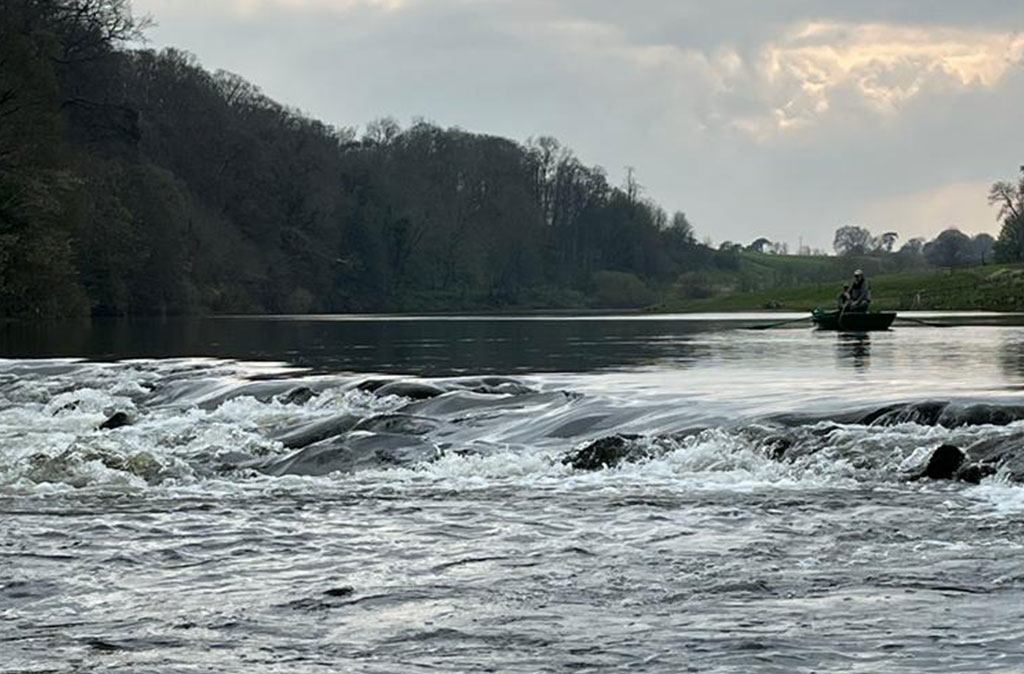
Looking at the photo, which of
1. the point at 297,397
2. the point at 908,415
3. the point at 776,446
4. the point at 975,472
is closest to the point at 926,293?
the point at 297,397

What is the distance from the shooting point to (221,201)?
137m

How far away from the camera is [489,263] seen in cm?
18475

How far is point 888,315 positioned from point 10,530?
4367 cm

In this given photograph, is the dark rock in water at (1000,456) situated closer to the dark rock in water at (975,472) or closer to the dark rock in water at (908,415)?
the dark rock in water at (975,472)

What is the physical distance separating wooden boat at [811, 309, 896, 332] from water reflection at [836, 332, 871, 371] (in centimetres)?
43

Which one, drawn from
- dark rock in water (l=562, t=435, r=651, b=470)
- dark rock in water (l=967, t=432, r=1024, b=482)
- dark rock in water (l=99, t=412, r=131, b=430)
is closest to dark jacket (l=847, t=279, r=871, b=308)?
dark rock in water (l=99, t=412, r=131, b=430)

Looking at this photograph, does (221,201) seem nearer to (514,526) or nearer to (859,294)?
(859,294)

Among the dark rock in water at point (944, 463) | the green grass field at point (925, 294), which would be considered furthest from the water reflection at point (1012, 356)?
the green grass field at point (925, 294)

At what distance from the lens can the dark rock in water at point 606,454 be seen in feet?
58.1

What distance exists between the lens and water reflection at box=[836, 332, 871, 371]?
1300 inches

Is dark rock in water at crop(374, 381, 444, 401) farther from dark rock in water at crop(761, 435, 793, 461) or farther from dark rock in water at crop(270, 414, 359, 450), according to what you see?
dark rock in water at crop(761, 435, 793, 461)

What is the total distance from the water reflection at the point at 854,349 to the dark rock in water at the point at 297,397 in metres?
12.6

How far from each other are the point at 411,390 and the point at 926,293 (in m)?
88.3

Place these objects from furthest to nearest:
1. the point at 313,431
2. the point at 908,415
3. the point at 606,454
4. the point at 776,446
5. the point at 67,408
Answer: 1. the point at 67,408
2. the point at 313,431
3. the point at 908,415
4. the point at 606,454
5. the point at 776,446
